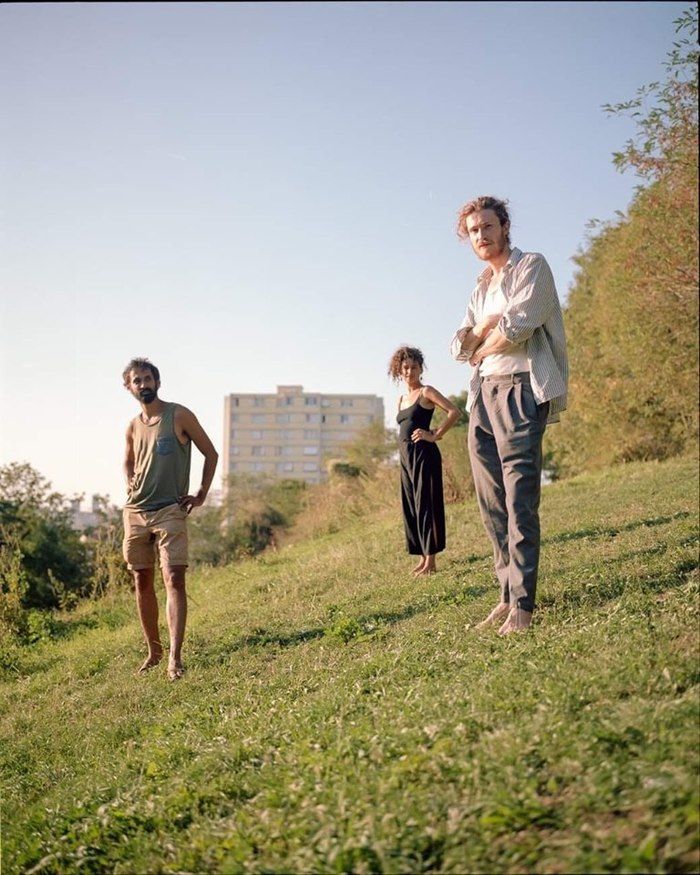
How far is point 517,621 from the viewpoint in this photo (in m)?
4.98

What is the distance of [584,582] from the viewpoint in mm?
5914

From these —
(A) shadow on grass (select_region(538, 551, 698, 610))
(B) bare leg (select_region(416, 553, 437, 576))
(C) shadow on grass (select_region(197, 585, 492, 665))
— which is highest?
(A) shadow on grass (select_region(538, 551, 698, 610))

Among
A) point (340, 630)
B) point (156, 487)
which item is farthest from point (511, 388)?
point (156, 487)

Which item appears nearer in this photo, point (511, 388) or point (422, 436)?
point (511, 388)

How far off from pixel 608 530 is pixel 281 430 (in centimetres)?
14428

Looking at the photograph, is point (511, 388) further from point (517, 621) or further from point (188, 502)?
point (188, 502)

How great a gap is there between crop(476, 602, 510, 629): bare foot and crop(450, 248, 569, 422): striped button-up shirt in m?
1.18

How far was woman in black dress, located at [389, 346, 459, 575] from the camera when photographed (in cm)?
864

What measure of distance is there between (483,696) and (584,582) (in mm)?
2454

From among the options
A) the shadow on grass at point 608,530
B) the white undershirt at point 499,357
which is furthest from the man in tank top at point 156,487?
the shadow on grass at point 608,530

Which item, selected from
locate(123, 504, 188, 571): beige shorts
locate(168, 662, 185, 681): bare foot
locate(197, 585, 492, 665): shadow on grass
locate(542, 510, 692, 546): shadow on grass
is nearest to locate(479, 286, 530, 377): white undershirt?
locate(197, 585, 492, 665): shadow on grass

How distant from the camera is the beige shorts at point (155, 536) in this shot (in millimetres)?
6723

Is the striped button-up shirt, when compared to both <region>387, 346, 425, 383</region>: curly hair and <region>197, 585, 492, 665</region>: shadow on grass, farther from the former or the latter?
<region>387, 346, 425, 383</region>: curly hair

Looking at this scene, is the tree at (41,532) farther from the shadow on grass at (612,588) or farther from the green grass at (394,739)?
the shadow on grass at (612,588)
